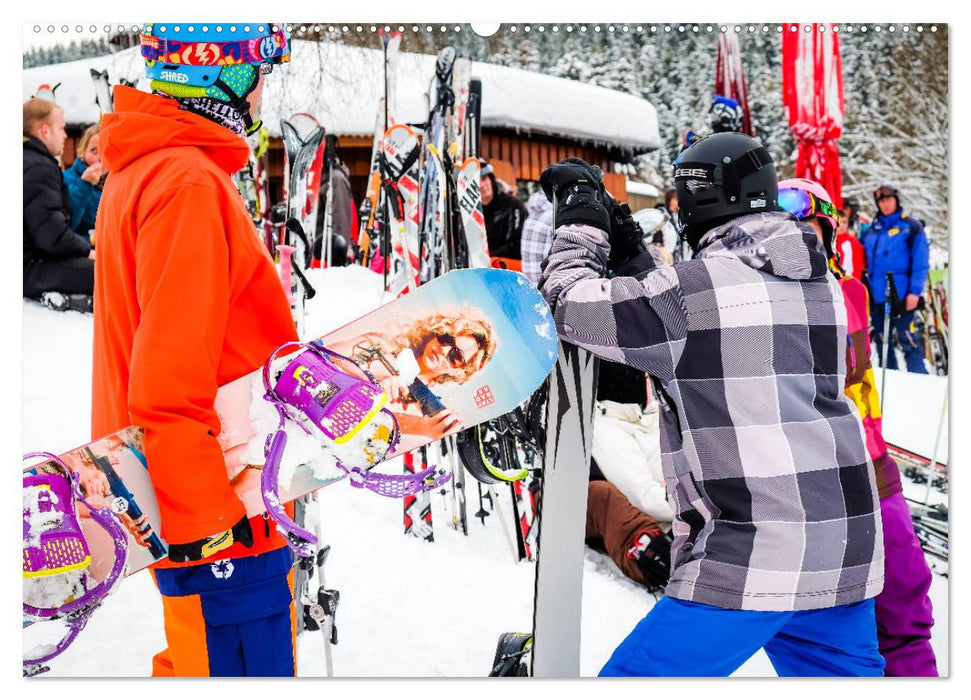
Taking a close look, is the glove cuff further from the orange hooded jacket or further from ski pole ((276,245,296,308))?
ski pole ((276,245,296,308))

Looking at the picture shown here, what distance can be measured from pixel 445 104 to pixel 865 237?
66.2 inches

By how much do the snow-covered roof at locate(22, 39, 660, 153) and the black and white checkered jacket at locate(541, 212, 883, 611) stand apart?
1.02 m

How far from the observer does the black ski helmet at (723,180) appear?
150 cm

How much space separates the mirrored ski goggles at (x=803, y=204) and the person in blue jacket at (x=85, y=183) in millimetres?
1860

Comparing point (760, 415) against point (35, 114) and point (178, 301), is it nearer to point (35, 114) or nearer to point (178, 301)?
point (178, 301)

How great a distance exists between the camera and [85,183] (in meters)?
2.55

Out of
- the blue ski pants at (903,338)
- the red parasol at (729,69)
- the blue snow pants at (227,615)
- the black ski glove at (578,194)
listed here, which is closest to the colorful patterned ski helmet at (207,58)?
the black ski glove at (578,194)

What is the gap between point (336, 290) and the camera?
3365 mm

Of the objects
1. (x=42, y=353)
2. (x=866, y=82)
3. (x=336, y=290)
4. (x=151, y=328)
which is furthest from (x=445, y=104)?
(x=151, y=328)

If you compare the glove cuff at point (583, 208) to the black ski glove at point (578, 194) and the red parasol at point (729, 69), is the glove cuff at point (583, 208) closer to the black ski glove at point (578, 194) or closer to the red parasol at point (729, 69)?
the black ski glove at point (578, 194)

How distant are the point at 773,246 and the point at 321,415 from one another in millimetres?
855

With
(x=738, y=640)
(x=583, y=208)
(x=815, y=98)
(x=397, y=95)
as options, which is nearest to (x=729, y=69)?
(x=815, y=98)

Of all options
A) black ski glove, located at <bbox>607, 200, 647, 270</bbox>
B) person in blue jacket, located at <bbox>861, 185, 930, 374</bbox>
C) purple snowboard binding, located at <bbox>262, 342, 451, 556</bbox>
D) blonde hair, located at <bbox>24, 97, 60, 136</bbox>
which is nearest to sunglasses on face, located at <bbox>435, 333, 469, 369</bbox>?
purple snowboard binding, located at <bbox>262, 342, 451, 556</bbox>
